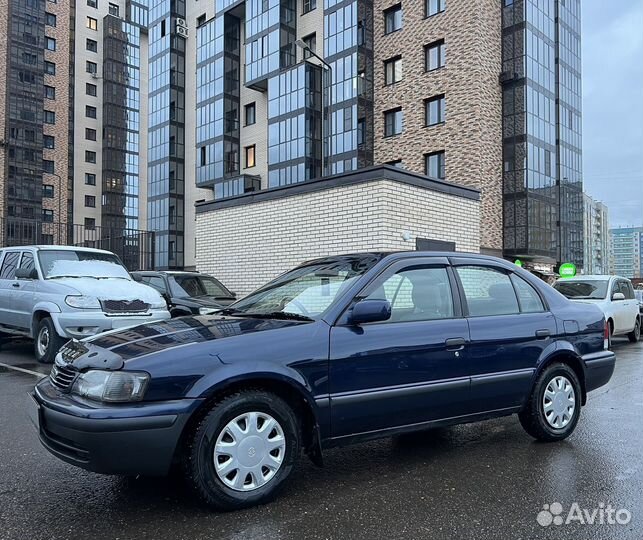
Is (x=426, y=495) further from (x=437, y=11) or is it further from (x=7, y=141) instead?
(x=7, y=141)

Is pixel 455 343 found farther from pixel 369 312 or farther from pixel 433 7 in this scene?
pixel 433 7

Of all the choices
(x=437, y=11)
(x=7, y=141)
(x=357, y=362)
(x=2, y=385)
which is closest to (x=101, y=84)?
(x=7, y=141)

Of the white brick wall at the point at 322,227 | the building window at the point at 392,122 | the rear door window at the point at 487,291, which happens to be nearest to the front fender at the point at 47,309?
the white brick wall at the point at 322,227

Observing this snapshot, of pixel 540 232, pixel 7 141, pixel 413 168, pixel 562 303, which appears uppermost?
pixel 7 141

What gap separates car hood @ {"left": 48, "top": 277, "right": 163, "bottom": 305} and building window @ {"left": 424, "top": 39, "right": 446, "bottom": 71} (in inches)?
985

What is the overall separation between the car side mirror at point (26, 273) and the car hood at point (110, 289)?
17.6 inches

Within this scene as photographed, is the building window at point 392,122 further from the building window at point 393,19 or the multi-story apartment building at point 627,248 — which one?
the multi-story apartment building at point 627,248

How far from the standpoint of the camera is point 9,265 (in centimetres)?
1007

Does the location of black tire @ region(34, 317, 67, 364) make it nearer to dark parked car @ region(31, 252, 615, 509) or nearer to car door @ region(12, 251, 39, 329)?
car door @ region(12, 251, 39, 329)

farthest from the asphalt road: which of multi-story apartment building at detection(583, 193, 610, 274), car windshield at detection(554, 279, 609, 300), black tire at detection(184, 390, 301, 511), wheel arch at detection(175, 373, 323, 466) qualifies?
multi-story apartment building at detection(583, 193, 610, 274)

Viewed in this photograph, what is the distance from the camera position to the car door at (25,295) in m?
9.11

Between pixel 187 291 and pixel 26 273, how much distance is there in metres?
3.03

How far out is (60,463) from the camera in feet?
13.5

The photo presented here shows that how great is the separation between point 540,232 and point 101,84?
52.4 meters
